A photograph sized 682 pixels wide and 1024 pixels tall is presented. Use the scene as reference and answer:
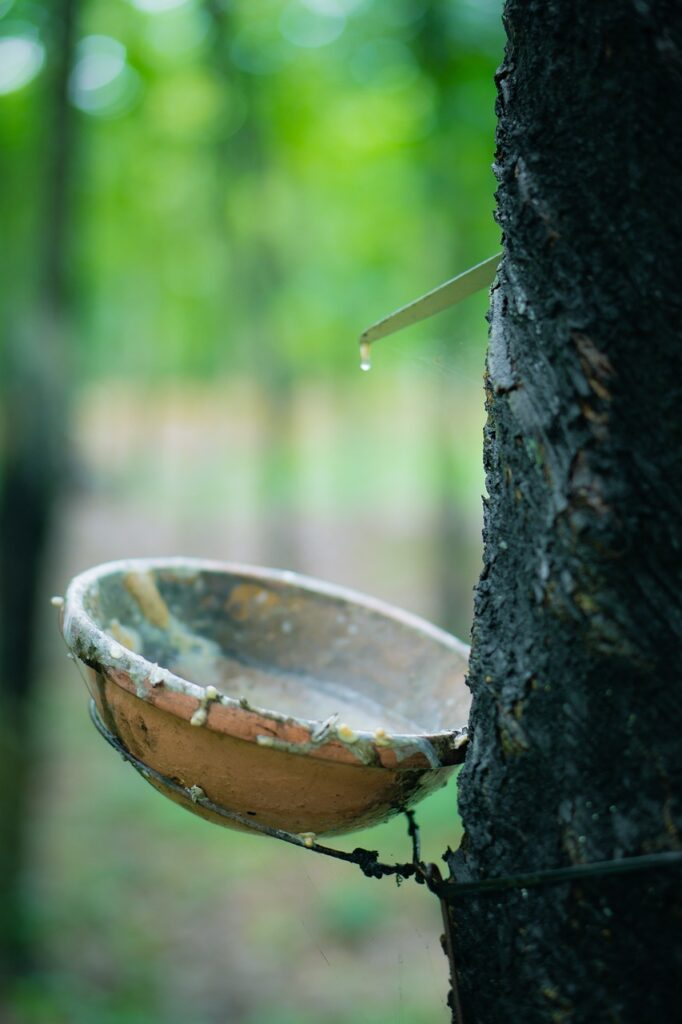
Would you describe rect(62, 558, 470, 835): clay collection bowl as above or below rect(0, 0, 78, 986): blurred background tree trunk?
below

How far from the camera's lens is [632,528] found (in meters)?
0.93

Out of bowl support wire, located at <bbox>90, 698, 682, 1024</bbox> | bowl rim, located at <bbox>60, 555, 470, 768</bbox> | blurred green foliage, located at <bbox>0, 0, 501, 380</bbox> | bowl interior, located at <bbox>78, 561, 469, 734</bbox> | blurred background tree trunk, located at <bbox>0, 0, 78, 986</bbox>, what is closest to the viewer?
bowl support wire, located at <bbox>90, 698, 682, 1024</bbox>

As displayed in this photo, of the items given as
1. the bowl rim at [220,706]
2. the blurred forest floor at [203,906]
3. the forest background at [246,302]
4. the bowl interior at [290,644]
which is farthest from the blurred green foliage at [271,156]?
the bowl rim at [220,706]

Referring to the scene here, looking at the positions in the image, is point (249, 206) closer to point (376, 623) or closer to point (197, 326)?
point (197, 326)

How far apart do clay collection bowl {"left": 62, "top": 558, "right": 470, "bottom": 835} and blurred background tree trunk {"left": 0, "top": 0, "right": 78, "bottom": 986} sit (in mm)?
3174

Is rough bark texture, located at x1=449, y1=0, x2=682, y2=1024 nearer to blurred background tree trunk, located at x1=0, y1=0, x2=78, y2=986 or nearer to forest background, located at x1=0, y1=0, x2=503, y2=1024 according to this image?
forest background, located at x1=0, y1=0, x2=503, y2=1024

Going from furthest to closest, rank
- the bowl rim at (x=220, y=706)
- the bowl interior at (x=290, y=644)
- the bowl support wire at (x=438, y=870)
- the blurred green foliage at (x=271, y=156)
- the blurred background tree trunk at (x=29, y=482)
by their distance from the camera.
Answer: the blurred green foliage at (x=271, y=156), the blurred background tree trunk at (x=29, y=482), the bowl interior at (x=290, y=644), the bowl rim at (x=220, y=706), the bowl support wire at (x=438, y=870)

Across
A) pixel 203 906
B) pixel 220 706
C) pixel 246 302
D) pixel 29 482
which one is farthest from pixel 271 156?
pixel 220 706

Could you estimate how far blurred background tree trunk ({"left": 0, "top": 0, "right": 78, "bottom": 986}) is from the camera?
466cm

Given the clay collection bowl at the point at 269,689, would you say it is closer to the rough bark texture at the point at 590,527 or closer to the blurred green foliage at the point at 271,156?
the rough bark texture at the point at 590,527

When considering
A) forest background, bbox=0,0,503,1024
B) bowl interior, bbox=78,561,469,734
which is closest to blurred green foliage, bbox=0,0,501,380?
forest background, bbox=0,0,503,1024

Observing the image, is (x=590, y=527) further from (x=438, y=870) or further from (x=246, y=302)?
(x=246, y=302)

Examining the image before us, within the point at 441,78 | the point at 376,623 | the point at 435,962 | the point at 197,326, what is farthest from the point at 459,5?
the point at 197,326

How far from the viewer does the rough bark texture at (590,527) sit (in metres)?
0.93
